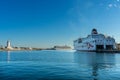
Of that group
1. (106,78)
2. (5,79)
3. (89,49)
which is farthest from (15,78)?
(89,49)

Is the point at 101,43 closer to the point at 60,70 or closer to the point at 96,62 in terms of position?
the point at 96,62

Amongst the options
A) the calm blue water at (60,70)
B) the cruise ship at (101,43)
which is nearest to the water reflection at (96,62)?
the calm blue water at (60,70)

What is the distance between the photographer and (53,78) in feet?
75.3

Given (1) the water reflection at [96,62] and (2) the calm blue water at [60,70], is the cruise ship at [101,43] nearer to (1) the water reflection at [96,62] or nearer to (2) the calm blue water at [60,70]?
(1) the water reflection at [96,62]

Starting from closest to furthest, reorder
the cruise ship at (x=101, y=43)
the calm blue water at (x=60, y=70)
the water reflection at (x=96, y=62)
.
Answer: the calm blue water at (x=60, y=70)
the water reflection at (x=96, y=62)
the cruise ship at (x=101, y=43)

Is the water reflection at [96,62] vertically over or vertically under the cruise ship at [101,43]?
under

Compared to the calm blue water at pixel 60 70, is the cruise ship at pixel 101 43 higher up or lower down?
higher up

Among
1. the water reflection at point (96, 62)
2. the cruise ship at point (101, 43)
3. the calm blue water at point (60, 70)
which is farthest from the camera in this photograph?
the cruise ship at point (101, 43)

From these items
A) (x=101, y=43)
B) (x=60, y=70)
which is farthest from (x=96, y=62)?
(x=101, y=43)

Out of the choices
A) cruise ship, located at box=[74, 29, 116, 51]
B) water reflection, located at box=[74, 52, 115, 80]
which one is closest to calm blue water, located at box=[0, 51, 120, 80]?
water reflection, located at box=[74, 52, 115, 80]

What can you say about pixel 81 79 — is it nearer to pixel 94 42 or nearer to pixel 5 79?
pixel 5 79

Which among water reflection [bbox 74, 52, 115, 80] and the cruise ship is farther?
the cruise ship

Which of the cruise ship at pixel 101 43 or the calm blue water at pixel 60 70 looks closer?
the calm blue water at pixel 60 70

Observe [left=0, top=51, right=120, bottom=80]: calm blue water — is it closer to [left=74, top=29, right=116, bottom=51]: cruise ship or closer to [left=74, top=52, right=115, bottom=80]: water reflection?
[left=74, top=52, right=115, bottom=80]: water reflection
